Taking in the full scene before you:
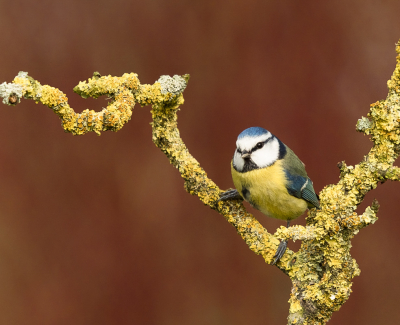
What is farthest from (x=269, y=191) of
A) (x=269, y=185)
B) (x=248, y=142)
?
(x=248, y=142)

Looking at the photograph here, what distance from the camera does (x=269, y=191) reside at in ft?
2.88

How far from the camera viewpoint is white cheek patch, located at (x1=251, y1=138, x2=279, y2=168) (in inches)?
34.5

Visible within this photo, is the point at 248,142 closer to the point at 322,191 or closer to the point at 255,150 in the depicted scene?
the point at 255,150

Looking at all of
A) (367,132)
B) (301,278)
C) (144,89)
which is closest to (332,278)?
(301,278)

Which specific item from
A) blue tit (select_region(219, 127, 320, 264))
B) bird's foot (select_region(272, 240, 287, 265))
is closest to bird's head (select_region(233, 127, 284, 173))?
blue tit (select_region(219, 127, 320, 264))

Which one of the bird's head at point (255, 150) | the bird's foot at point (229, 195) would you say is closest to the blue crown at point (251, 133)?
the bird's head at point (255, 150)

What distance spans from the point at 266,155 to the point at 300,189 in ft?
0.30

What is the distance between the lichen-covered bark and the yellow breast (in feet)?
0.26

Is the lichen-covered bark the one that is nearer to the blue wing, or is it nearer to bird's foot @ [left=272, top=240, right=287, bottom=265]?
Result: bird's foot @ [left=272, top=240, right=287, bottom=265]

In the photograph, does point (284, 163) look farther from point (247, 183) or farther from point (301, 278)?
point (301, 278)

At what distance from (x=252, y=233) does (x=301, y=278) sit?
0.11 meters

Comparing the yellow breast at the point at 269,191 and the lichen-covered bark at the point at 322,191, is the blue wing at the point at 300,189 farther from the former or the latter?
the lichen-covered bark at the point at 322,191

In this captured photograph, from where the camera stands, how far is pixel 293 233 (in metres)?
0.66

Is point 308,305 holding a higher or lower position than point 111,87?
lower
